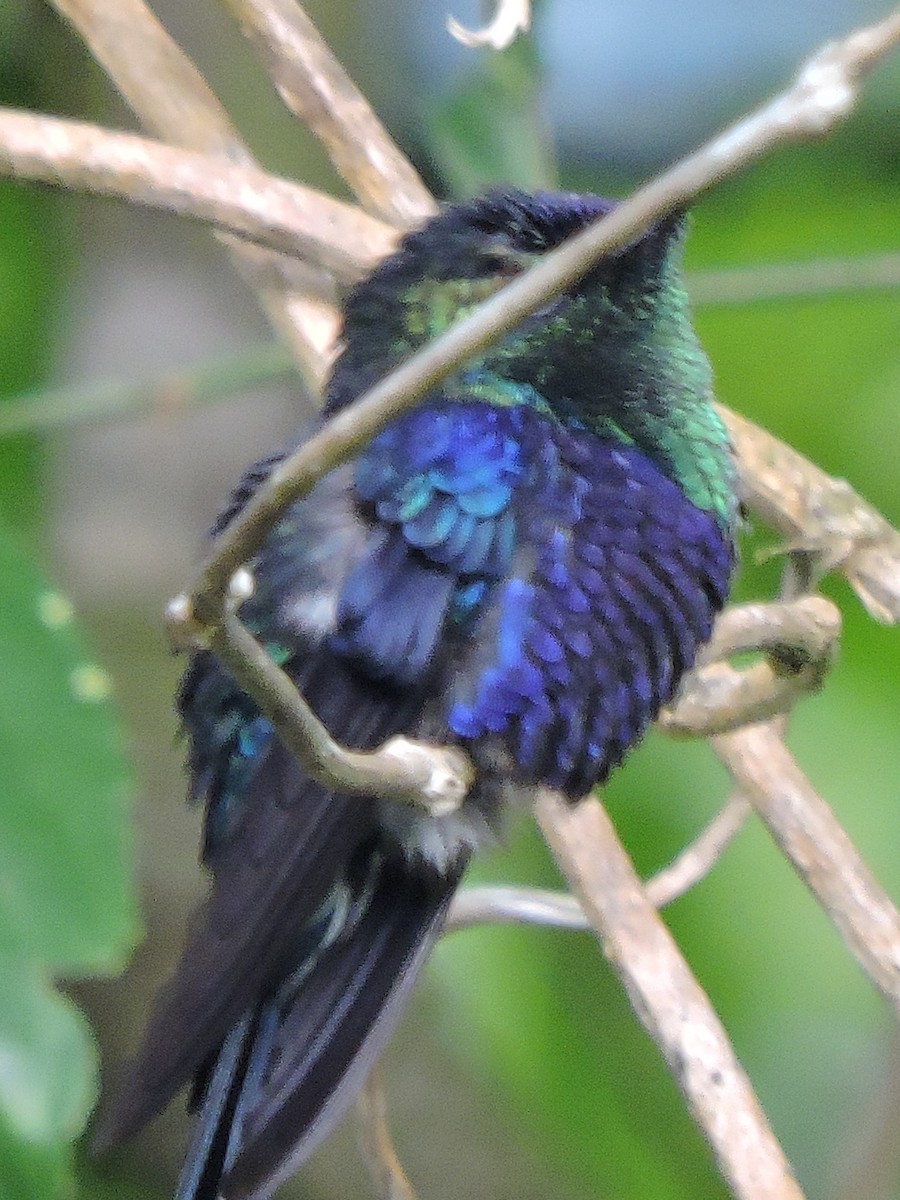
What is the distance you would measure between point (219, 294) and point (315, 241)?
1021 millimetres

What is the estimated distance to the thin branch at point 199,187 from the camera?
49.8 inches

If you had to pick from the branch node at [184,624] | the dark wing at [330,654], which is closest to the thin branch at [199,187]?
the dark wing at [330,654]

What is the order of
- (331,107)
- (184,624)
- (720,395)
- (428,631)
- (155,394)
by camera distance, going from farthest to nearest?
(720,395)
(155,394)
(331,107)
(428,631)
(184,624)

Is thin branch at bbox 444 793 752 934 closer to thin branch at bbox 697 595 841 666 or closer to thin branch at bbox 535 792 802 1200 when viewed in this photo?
thin branch at bbox 535 792 802 1200

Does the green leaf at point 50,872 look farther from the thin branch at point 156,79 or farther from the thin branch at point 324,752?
the thin branch at point 156,79

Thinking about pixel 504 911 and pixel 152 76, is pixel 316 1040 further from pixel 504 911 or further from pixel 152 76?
pixel 152 76

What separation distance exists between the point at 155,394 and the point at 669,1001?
0.82 m

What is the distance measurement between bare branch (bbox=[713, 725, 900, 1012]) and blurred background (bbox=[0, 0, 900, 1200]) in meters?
0.21

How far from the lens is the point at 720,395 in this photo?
181 centimetres

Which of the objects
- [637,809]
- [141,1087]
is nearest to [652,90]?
[637,809]

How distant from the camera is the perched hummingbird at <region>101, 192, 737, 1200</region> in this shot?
106cm

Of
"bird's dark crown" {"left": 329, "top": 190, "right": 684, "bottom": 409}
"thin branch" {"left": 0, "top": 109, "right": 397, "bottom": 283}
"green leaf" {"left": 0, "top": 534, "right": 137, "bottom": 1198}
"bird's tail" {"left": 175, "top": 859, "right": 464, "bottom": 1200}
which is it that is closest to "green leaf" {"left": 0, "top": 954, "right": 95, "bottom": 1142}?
"green leaf" {"left": 0, "top": 534, "right": 137, "bottom": 1198}

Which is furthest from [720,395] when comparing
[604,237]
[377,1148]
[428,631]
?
[604,237]

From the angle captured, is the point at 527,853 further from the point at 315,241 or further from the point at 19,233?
the point at 19,233
